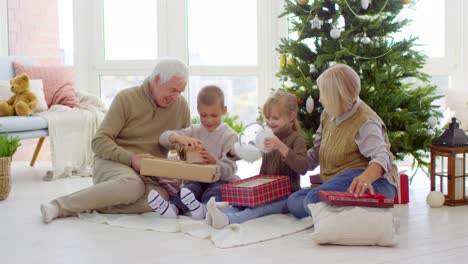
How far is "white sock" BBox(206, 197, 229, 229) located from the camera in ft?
9.60

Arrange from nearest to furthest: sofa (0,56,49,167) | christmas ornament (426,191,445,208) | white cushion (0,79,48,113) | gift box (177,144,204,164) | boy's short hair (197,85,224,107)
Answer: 1. gift box (177,144,204,164)
2. boy's short hair (197,85,224,107)
3. christmas ornament (426,191,445,208)
4. sofa (0,56,49,167)
5. white cushion (0,79,48,113)

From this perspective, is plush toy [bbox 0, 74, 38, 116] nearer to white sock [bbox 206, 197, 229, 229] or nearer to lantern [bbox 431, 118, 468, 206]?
white sock [bbox 206, 197, 229, 229]

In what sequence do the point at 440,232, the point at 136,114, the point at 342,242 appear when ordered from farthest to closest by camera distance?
the point at 136,114 < the point at 440,232 < the point at 342,242

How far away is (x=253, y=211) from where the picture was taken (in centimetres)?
313

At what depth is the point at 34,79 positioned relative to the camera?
206 inches

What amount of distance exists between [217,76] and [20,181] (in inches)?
81.7

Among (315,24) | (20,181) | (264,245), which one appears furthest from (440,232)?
(20,181)

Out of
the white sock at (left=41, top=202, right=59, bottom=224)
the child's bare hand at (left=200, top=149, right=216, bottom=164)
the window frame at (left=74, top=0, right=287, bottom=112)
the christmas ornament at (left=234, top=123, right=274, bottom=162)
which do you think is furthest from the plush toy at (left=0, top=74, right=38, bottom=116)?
the christmas ornament at (left=234, top=123, right=274, bottom=162)

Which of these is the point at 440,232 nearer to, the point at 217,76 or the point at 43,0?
the point at 217,76

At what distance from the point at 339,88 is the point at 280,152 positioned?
397mm

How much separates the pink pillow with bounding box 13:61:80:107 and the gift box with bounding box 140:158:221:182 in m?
2.15

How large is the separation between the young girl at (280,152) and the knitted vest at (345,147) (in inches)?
4.7

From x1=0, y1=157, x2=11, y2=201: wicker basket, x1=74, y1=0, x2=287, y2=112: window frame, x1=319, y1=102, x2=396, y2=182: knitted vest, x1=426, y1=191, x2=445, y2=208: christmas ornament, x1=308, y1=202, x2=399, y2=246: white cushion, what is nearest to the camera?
x1=308, y1=202, x2=399, y2=246: white cushion

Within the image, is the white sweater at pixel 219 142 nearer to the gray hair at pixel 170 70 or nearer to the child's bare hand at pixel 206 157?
the child's bare hand at pixel 206 157
